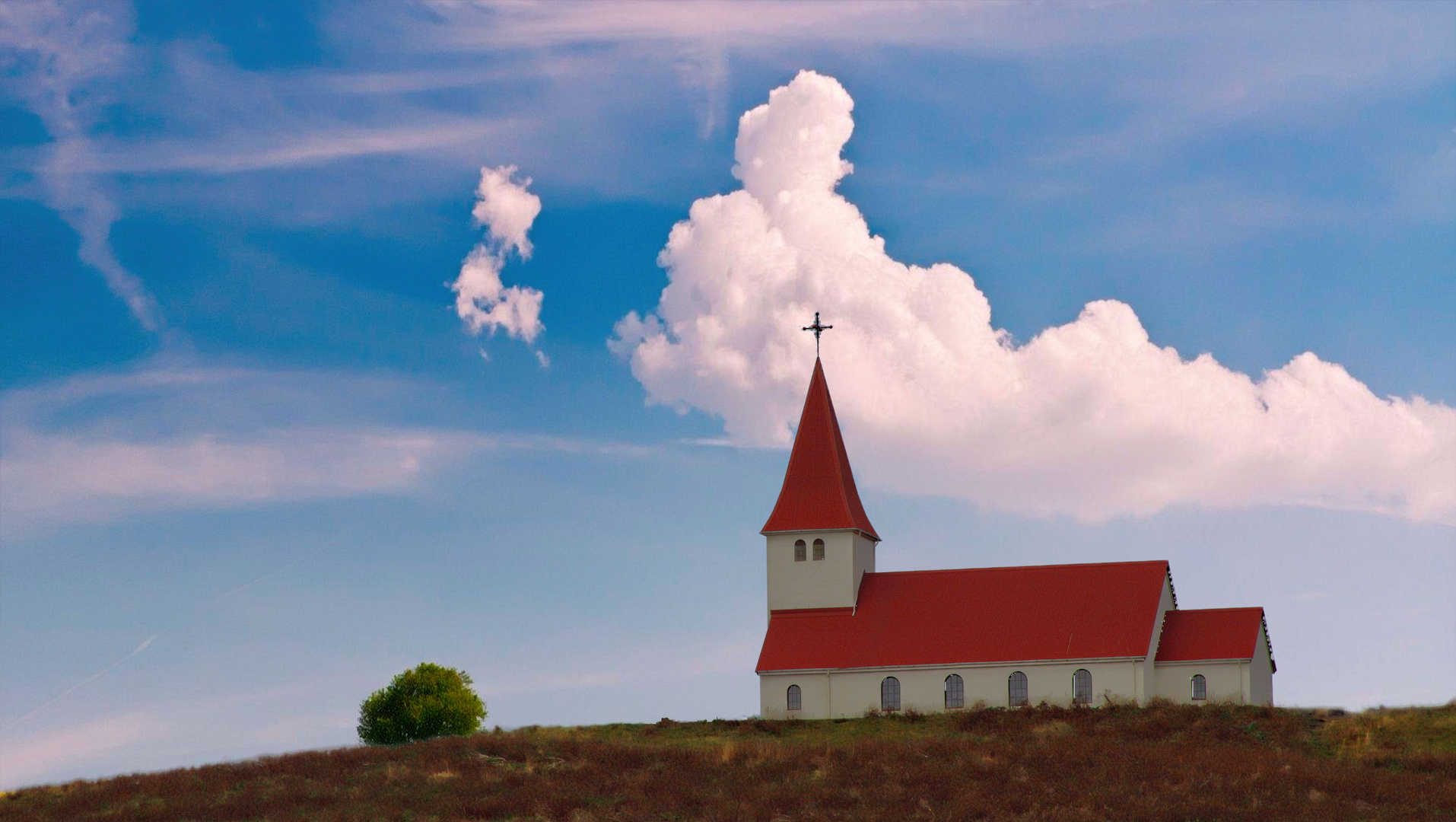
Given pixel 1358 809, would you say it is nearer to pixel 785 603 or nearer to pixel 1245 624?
pixel 1245 624

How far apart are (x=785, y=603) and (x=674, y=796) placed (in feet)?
78.8

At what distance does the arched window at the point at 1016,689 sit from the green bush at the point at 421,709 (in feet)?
93.3

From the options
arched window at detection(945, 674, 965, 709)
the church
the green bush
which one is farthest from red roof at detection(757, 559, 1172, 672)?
the green bush

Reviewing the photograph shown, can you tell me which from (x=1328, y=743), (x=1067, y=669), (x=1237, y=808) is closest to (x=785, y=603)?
(x=1067, y=669)

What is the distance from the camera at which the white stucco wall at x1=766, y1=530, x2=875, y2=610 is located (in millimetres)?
62781

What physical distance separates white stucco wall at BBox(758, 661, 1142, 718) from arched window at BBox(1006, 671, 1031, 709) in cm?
13

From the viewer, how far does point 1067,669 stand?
189 feet

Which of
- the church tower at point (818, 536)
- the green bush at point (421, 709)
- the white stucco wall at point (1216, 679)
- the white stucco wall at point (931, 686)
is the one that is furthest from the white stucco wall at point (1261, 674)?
the green bush at point (421, 709)

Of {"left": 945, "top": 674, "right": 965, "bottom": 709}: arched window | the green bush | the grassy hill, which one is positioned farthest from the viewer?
the green bush

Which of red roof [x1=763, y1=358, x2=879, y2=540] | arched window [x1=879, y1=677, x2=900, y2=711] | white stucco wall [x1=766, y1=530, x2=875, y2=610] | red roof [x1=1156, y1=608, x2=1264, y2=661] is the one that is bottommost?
arched window [x1=879, y1=677, x2=900, y2=711]

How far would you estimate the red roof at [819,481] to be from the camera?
2505 inches

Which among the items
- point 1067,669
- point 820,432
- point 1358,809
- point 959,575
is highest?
point 820,432

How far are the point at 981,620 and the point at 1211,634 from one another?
8.64 meters

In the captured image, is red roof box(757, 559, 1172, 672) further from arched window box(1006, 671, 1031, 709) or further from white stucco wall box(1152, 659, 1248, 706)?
white stucco wall box(1152, 659, 1248, 706)
